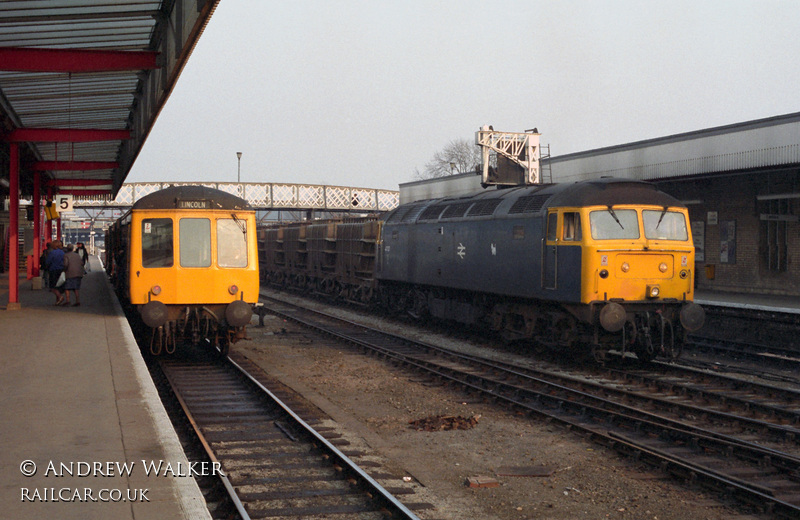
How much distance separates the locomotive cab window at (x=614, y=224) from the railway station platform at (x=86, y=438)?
769 centimetres

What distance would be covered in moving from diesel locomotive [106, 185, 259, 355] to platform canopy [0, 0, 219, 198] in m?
1.85

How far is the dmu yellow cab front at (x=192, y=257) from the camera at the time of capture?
13.1 metres

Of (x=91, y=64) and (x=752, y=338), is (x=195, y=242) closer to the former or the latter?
(x=91, y=64)

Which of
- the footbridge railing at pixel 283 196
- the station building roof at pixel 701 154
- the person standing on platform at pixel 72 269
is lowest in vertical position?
the person standing on platform at pixel 72 269

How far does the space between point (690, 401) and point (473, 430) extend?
12.0 feet

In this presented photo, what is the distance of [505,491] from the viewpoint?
23.9 ft

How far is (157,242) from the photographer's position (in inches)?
523

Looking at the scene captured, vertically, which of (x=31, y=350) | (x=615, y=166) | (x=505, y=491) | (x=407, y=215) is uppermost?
(x=615, y=166)

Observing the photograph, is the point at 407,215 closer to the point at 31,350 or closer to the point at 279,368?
the point at 279,368

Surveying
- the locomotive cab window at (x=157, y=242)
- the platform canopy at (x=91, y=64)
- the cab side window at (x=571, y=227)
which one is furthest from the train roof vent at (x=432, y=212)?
the locomotive cab window at (x=157, y=242)

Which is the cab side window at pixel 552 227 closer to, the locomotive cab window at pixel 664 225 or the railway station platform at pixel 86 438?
the locomotive cab window at pixel 664 225

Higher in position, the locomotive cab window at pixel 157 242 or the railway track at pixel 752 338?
the locomotive cab window at pixel 157 242

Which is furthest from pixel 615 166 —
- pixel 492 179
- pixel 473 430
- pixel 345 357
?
pixel 473 430

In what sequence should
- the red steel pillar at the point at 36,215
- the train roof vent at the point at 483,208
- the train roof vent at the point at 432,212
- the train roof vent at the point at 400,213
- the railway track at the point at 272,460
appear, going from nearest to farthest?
the railway track at the point at 272,460
the train roof vent at the point at 483,208
the train roof vent at the point at 432,212
the train roof vent at the point at 400,213
the red steel pillar at the point at 36,215
